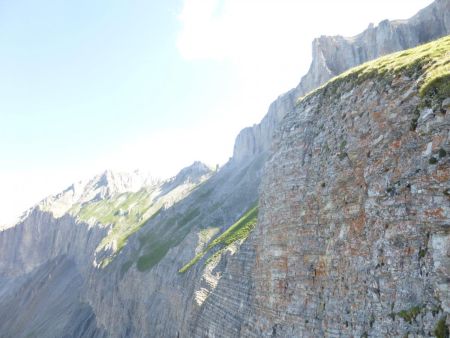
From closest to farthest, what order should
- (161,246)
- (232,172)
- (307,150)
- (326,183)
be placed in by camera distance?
(326,183)
(307,150)
(161,246)
(232,172)

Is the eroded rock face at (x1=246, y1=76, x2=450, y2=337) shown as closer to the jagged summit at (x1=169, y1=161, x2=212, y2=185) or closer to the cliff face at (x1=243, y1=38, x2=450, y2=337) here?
the cliff face at (x1=243, y1=38, x2=450, y2=337)

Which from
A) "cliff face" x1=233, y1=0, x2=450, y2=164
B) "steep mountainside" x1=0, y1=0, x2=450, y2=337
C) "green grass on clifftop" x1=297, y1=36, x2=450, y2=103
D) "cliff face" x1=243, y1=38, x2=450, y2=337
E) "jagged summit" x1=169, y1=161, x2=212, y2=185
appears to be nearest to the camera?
"cliff face" x1=243, y1=38, x2=450, y2=337

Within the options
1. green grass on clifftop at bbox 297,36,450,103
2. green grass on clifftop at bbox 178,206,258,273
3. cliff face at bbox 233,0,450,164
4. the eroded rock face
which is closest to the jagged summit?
cliff face at bbox 233,0,450,164

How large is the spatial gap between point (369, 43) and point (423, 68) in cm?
7446

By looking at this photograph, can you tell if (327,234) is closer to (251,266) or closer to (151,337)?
(251,266)

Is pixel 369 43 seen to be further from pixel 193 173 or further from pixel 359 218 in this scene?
pixel 193 173

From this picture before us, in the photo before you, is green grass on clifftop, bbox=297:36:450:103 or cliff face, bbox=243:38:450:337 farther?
green grass on clifftop, bbox=297:36:450:103

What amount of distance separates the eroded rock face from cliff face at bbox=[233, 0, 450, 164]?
49.7 m

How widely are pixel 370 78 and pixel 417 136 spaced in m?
5.78

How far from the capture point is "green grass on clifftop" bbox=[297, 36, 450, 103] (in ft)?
47.3

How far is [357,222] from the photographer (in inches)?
674

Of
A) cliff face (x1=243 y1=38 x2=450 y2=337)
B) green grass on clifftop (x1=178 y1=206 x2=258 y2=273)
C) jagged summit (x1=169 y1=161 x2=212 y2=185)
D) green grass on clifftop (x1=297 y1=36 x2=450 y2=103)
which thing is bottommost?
green grass on clifftop (x1=178 y1=206 x2=258 y2=273)

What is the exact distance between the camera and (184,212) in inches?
4274

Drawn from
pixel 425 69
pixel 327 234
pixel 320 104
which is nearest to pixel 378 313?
pixel 327 234
